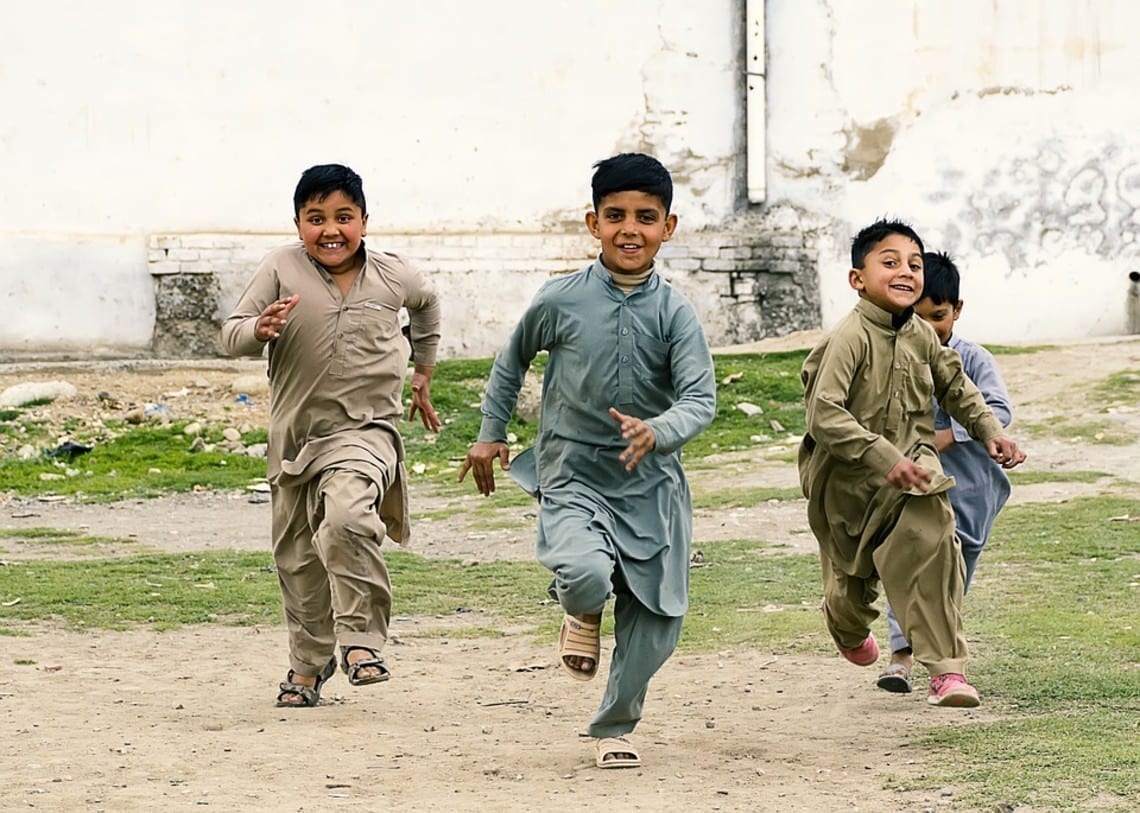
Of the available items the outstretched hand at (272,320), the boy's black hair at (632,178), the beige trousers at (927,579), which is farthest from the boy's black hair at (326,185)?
the beige trousers at (927,579)

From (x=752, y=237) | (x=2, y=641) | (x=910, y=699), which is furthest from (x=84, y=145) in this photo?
(x=910, y=699)

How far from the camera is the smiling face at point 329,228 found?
5508mm

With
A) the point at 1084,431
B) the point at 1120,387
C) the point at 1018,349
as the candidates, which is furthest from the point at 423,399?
the point at 1018,349

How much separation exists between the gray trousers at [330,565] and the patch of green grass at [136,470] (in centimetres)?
656

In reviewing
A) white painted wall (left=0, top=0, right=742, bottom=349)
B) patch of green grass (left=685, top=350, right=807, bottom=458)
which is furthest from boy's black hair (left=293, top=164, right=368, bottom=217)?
white painted wall (left=0, top=0, right=742, bottom=349)

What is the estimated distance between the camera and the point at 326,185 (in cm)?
550

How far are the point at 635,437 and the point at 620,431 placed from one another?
294 millimetres

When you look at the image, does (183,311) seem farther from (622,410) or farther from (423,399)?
(622,410)

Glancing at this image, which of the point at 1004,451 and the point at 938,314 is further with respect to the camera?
the point at 938,314

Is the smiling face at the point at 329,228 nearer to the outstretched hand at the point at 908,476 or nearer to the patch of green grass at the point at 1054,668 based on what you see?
the outstretched hand at the point at 908,476

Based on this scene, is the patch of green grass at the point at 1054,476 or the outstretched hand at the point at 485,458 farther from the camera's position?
the patch of green grass at the point at 1054,476

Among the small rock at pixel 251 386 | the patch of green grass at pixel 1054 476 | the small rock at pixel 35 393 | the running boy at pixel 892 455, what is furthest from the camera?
the small rock at pixel 251 386

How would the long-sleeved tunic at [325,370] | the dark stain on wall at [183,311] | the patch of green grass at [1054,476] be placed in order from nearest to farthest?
1. the long-sleeved tunic at [325,370]
2. the patch of green grass at [1054,476]
3. the dark stain on wall at [183,311]

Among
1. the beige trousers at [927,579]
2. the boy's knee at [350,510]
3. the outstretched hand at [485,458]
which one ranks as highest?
the outstretched hand at [485,458]
